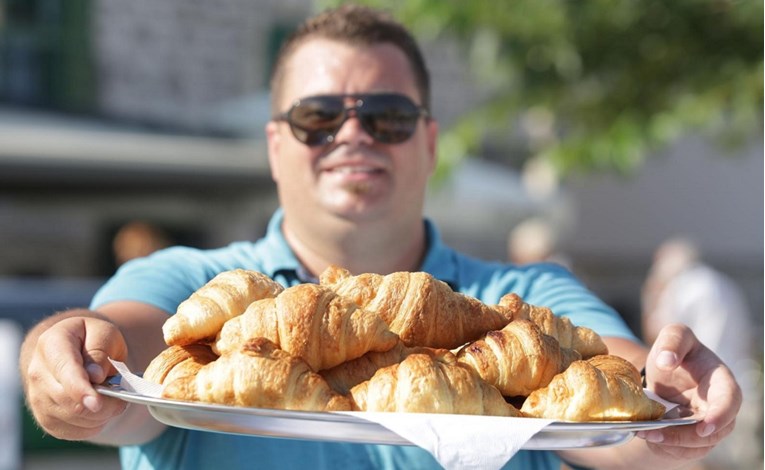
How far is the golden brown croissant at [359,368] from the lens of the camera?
1500 mm

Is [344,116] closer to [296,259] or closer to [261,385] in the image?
[296,259]

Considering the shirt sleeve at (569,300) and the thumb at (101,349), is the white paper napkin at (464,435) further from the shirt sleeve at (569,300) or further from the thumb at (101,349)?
the shirt sleeve at (569,300)

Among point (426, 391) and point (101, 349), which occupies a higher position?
point (101, 349)

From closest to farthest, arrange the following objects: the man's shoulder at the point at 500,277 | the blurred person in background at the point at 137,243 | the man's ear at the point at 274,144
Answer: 1. the man's shoulder at the point at 500,277
2. the man's ear at the point at 274,144
3. the blurred person in background at the point at 137,243

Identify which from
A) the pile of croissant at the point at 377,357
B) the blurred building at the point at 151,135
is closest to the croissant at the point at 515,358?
the pile of croissant at the point at 377,357

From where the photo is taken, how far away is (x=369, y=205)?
92.8 inches

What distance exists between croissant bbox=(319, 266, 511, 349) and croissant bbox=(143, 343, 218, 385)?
23 centimetres

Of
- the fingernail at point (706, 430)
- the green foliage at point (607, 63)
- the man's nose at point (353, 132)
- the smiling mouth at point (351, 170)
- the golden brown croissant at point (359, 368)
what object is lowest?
the fingernail at point (706, 430)

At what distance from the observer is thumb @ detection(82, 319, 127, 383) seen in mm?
1595

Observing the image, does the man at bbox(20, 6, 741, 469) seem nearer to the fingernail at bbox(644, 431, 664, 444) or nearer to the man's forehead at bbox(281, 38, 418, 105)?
the man's forehead at bbox(281, 38, 418, 105)

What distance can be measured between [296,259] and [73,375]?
39.5 inches

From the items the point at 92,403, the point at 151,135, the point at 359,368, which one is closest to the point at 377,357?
the point at 359,368

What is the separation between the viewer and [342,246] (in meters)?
2.42

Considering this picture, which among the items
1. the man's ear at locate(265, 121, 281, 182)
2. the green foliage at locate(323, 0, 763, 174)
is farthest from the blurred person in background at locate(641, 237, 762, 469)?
the man's ear at locate(265, 121, 281, 182)
